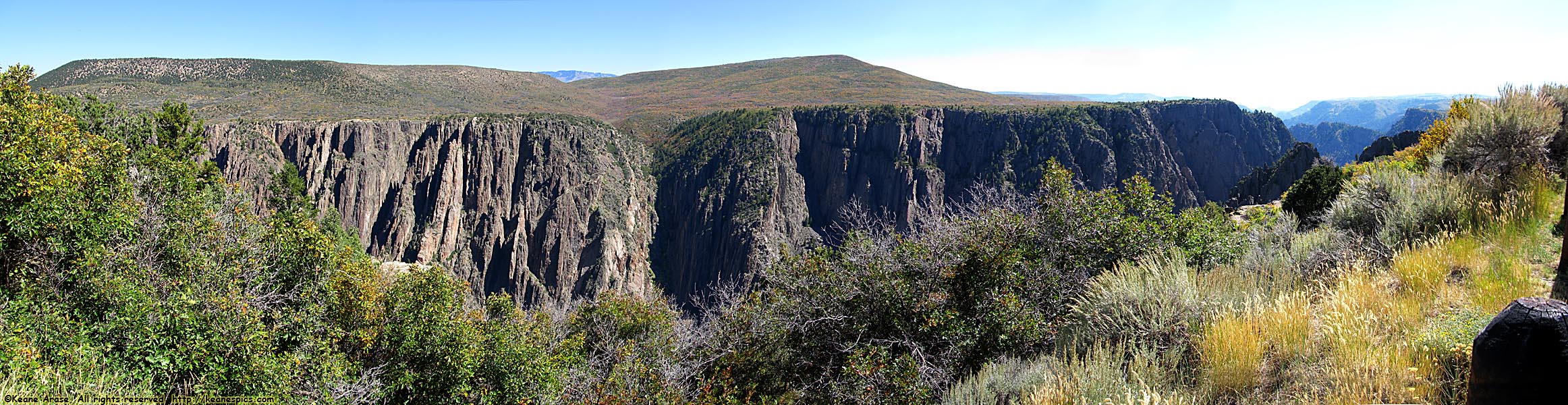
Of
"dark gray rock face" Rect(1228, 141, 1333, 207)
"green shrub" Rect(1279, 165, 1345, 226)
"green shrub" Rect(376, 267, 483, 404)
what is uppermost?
"green shrub" Rect(1279, 165, 1345, 226)

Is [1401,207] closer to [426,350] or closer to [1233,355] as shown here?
[1233,355]

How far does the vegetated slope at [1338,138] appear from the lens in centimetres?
17062

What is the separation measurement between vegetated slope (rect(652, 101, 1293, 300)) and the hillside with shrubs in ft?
205

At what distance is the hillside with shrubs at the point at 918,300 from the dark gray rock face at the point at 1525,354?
0.76 m

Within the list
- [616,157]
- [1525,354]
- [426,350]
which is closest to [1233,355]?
[1525,354]

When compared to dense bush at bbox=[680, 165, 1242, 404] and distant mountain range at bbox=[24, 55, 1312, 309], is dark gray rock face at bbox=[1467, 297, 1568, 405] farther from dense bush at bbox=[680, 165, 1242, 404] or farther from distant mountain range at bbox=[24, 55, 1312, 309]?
distant mountain range at bbox=[24, 55, 1312, 309]

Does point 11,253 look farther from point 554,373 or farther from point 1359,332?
point 1359,332

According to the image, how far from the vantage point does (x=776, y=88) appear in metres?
120

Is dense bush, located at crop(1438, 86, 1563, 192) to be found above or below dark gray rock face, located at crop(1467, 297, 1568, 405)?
above

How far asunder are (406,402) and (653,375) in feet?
13.4

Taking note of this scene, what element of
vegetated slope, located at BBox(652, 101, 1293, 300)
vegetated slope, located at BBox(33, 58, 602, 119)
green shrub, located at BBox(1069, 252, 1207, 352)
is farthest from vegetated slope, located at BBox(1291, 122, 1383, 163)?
green shrub, located at BBox(1069, 252, 1207, 352)

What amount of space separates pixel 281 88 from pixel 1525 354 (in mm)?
89013

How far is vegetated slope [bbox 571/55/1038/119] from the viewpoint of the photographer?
333 ft

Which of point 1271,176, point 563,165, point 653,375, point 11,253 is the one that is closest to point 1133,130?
point 1271,176
